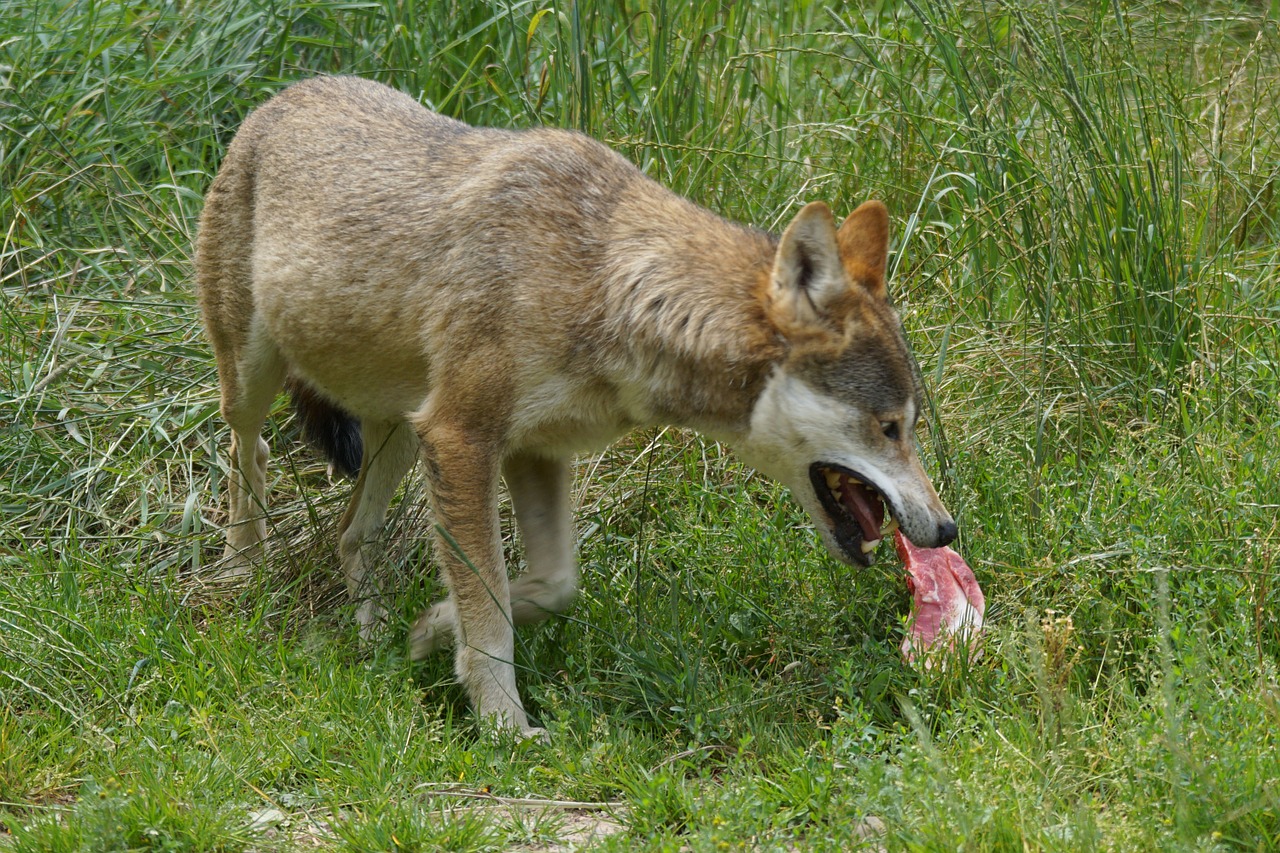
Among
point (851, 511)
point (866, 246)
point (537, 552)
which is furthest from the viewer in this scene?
point (537, 552)

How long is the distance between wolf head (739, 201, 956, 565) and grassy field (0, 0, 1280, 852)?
537 mm

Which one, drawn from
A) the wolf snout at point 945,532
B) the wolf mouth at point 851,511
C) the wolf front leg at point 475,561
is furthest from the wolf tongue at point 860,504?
the wolf front leg at point 475,561

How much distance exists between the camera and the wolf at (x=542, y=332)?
4.20 meters

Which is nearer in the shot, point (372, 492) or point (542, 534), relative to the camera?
point (542, 534)

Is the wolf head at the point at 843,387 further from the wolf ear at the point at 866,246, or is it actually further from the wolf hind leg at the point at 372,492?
the wolf hind leg at the point at 372,492

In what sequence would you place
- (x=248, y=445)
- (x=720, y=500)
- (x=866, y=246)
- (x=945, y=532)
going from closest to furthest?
(x=945, y=532) → (x=866, y=246) → (x=720, y=500) → (x=248, y=445)

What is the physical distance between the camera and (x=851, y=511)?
174 inches

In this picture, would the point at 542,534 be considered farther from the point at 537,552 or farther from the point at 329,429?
the point at 329,429

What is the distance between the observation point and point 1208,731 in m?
3.32

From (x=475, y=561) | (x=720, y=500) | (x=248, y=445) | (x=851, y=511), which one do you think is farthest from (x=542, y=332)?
(x=248, y=445)

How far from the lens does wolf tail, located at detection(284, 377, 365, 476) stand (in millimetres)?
5496

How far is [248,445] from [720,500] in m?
1.87

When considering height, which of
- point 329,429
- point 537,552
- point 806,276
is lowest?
point 329,429

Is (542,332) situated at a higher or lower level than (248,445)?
higher
